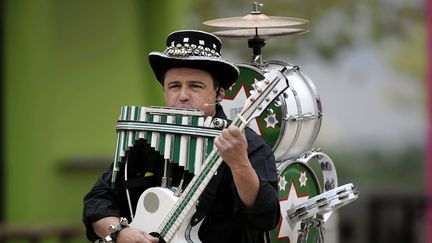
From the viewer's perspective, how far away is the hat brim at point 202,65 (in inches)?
155

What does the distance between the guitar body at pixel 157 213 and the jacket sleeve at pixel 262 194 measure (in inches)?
7.2

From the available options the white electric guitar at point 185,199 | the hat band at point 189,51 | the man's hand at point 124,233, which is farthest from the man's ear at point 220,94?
the man's hand at point 124,233

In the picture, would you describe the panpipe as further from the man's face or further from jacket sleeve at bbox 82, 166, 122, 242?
jacket sleeve at bbox 82, 166, 122, 242

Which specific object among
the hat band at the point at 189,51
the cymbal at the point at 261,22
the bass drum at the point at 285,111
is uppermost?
the cymbal at the point at 261,22

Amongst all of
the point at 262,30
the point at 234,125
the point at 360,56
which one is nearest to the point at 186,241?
the point at 234,125

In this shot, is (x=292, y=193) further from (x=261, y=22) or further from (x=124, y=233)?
(x=124, y=233)

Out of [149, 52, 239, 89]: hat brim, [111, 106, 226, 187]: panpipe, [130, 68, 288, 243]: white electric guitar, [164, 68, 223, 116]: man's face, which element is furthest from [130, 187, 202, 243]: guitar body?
[149, 52, 239, 89]: hat brim

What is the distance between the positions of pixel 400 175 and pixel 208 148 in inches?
409

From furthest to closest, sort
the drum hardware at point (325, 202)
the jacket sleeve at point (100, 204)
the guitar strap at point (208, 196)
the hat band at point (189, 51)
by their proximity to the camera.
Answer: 1. the drum hardware at point (325, 202)
2. the jacket sleeve at point (100, 204)
3. the hat band at point (189, 51)
4. the guitar strap at point (208, 196)

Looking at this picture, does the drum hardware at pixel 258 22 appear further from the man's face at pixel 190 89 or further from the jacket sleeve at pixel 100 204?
the jacket sleeve at pixel 100 204

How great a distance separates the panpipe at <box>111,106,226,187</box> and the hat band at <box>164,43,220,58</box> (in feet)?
0.68

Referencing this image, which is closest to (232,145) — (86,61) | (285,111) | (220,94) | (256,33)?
(220,94)

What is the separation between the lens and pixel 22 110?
9.16 m

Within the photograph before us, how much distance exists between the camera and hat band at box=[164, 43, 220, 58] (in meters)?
3.97
